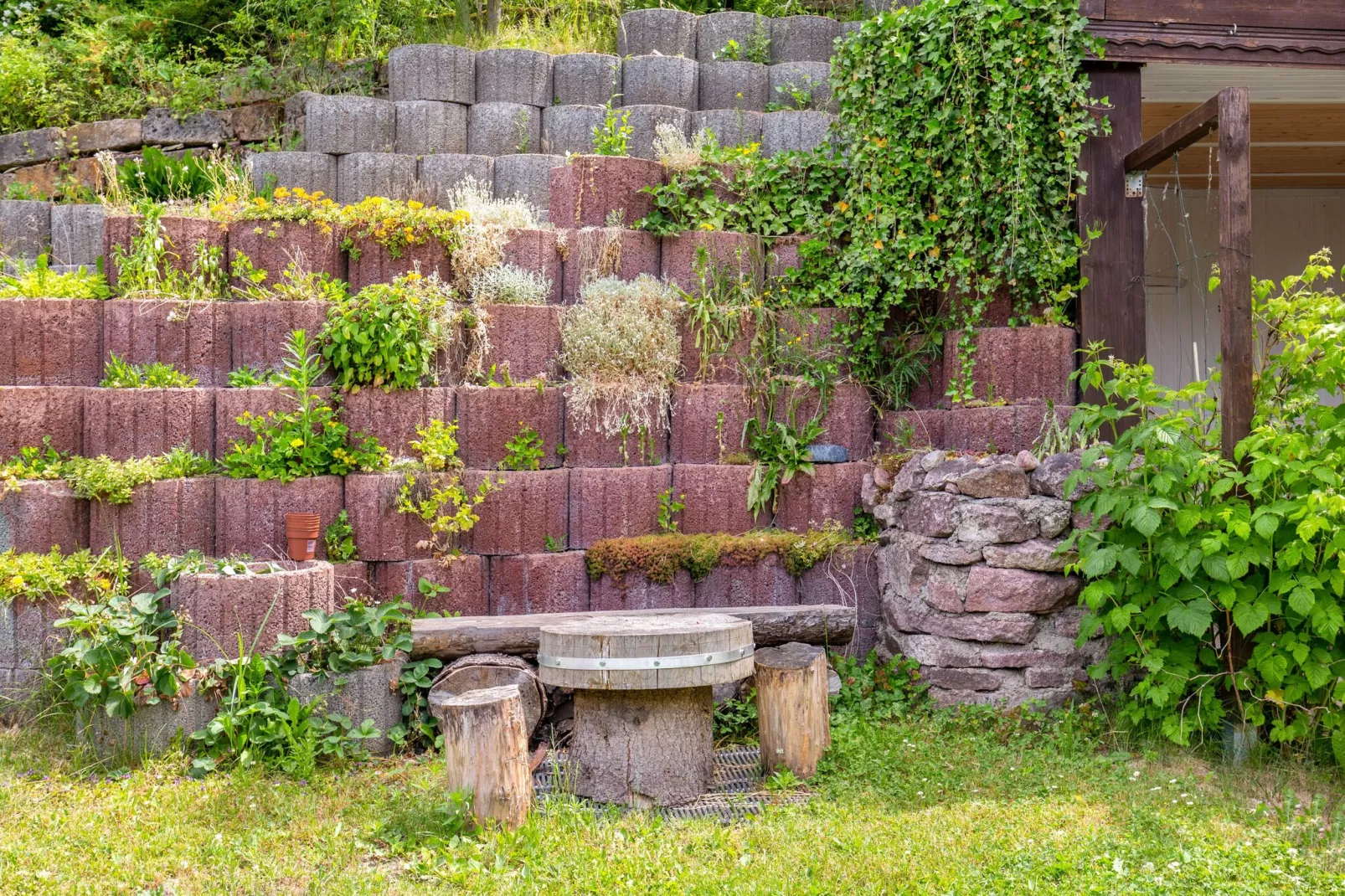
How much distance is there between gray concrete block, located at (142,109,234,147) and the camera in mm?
8570

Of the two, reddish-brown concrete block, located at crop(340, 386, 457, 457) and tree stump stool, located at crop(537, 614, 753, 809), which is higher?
reddish-brown concrete block, located at crop(340, 386, 457, 457)

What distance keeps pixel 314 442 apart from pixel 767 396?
2613 mm

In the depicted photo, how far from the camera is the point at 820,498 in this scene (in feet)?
20.6

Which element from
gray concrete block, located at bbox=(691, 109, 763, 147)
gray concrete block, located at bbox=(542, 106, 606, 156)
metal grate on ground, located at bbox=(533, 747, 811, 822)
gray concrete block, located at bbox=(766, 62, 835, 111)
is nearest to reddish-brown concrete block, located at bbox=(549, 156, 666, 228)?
gray concrete block, located at bbox=(542, 106, 606, 156)

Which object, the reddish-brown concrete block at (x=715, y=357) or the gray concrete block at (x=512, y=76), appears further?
the gray concrete block at (x=512, y=76)

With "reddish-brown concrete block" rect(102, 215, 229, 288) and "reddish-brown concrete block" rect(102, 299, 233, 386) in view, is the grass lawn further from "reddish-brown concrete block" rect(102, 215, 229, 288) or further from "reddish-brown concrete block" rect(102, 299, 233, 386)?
"reddish-brown concrete block" rect(102, 215, 229, 288)

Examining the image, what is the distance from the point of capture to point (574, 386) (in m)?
6.16

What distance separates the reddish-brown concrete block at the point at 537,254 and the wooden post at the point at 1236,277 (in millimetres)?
3684

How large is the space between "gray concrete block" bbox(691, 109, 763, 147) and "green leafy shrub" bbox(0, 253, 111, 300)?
439 centimetres

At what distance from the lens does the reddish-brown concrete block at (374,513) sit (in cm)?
570

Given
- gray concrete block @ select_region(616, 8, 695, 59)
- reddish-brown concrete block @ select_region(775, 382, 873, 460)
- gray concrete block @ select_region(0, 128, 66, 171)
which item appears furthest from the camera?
gray concrete block @ select_region(616, 8, 695, 59)

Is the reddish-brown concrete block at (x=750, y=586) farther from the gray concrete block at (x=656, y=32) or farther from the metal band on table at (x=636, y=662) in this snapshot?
the gray concrete block at (x=656, y=32)

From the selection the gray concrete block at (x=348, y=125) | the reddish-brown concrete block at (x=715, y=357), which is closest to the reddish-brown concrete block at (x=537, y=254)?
the reddish-brown concrete block at (x=715, y=357)

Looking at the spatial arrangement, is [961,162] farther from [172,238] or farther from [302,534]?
[172,238]
